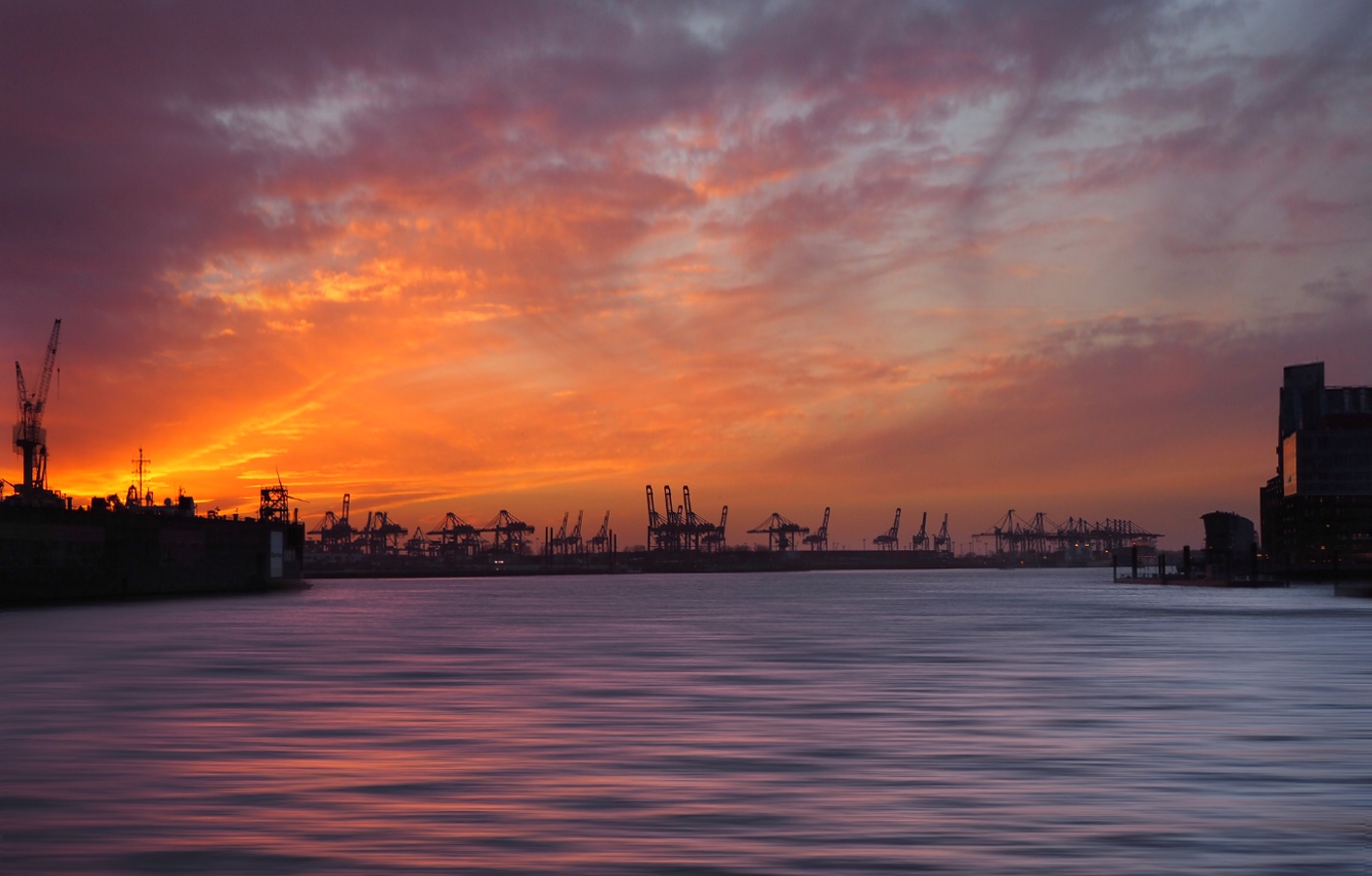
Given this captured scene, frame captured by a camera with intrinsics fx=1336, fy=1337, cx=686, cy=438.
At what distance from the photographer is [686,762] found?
21797 mm

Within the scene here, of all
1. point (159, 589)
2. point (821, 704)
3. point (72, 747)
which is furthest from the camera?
point (159, 589)

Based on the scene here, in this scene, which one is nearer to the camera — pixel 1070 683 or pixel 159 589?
pixel 1070 683

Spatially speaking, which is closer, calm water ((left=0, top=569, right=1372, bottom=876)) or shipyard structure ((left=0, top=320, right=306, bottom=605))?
calm water ((left=0, top=569, right=1372, bottom=876))

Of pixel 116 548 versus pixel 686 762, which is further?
pixel 116 548

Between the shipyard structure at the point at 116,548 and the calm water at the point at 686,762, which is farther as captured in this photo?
the shipyard structure at the point at 116,548

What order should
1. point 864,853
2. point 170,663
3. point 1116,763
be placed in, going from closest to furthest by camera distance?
1. point 864,853
2. point 1116,763
3. point 170,663

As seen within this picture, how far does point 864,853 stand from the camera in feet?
48.0

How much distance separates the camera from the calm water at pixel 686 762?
14758mm

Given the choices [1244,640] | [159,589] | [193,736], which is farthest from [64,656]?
[159,589]

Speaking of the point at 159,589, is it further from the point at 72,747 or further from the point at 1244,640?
the point at 72,747

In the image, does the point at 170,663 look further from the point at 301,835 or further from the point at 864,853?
the point at 864,853

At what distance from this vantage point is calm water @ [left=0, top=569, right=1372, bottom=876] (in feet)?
48.4

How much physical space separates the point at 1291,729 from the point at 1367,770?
5.55 meters

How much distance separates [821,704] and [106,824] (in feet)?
58.2
